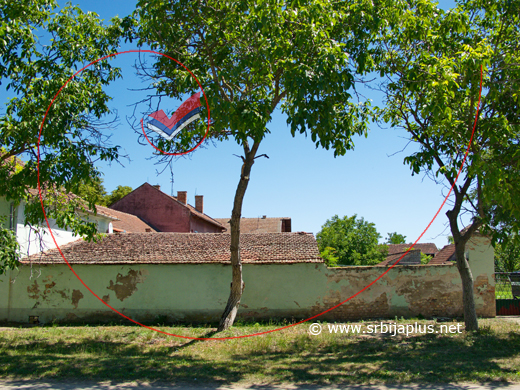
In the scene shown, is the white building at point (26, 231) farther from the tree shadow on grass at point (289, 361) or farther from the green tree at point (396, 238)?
the green tree at point (396, 238)

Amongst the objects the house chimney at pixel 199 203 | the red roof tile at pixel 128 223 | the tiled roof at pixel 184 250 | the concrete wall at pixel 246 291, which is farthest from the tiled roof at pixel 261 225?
the concrete wall at pixel 246 291

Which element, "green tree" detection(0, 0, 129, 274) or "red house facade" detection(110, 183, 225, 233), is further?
"red house facade" detection(110, 183, 225, 233)

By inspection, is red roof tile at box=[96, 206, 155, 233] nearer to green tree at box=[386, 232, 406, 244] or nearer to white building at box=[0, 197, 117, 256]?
white building at box=[0, 197, 117, 256]

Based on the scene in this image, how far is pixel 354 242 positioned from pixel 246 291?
1273 inches

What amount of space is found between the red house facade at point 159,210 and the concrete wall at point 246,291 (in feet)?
51.1

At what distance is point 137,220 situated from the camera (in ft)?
100

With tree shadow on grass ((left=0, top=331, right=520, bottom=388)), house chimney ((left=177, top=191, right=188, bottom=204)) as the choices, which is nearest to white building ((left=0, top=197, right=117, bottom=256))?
tree shadow on grass ((left=0, top=331, right=520, bottom=388))

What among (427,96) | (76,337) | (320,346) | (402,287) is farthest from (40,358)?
(402,287)

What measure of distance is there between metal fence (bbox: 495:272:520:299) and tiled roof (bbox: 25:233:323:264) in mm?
7194

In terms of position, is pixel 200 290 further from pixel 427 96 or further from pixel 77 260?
pixel 427 96

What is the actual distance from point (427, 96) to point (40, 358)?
10480 millimetres

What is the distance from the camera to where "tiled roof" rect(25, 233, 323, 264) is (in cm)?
1584

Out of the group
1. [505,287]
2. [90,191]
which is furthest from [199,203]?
[90,191]

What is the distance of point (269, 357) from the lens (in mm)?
9133
